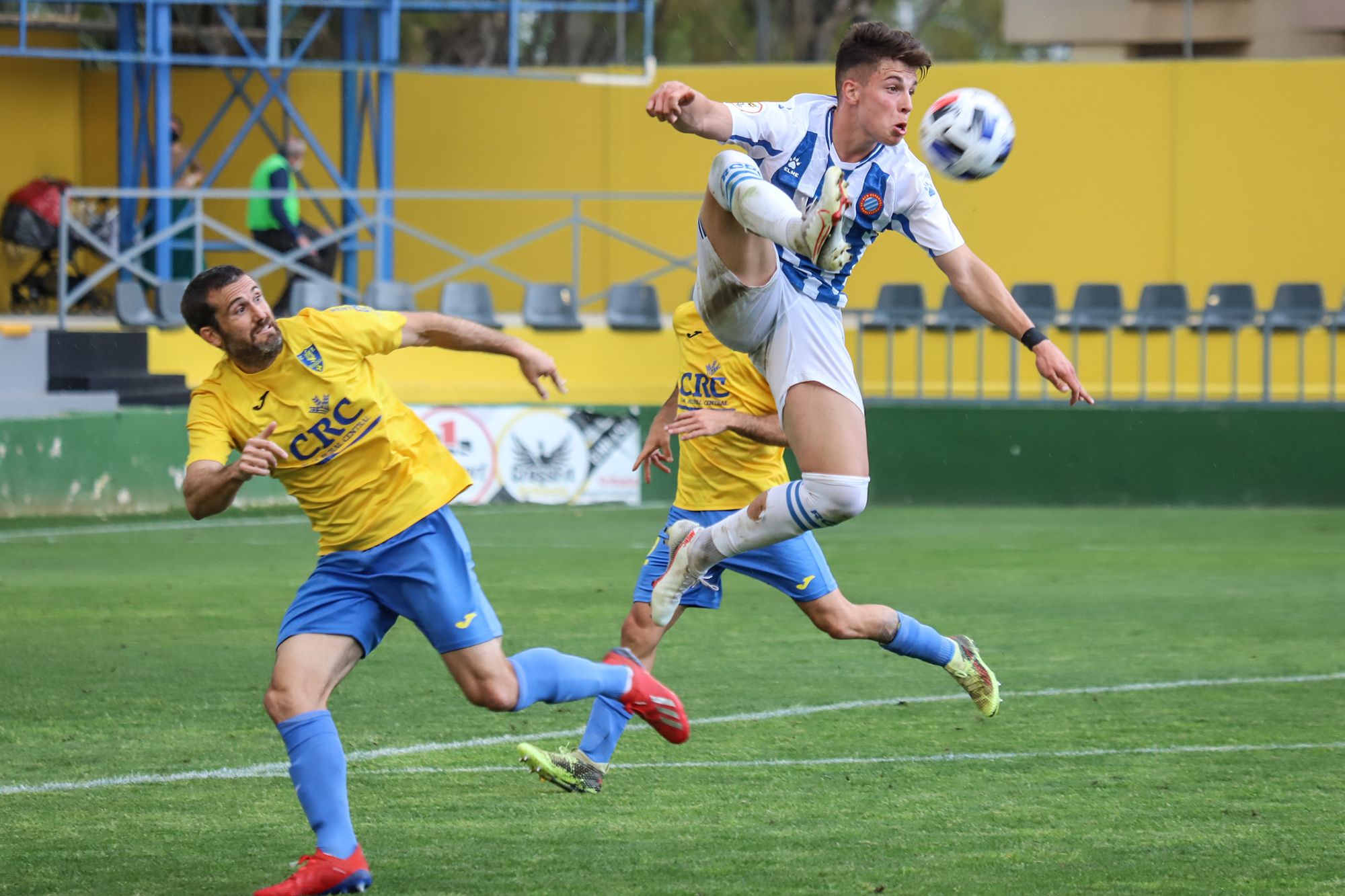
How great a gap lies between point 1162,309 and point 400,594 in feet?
49.0

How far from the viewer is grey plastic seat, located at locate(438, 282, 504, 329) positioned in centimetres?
1836

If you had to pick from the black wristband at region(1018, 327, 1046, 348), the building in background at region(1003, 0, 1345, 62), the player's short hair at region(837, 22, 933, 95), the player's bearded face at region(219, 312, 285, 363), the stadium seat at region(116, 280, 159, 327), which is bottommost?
the player's bearded face at region(219, 312, 285, 363)

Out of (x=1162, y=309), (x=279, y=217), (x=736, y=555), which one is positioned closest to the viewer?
(x=736, y=555)

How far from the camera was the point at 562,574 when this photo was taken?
12273 mm

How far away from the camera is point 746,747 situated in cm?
702

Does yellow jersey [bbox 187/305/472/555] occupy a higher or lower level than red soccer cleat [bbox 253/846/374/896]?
higher

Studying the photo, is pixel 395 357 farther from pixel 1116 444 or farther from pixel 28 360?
pixel 1116 444

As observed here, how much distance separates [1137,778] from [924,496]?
1076cm

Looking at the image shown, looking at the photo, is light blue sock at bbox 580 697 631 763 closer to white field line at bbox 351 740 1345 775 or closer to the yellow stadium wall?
white field line at bbox 351 740 1345 775

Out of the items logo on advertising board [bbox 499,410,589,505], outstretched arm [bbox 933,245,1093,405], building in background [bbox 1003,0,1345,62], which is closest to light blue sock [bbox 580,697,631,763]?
outstretched arm [bbox 933,245,1093,405]

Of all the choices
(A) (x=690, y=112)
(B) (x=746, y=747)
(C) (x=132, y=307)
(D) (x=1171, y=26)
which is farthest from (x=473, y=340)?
(D) (x=1171, y=26)

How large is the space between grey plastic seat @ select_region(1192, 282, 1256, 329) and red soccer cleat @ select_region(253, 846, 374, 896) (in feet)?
50.1

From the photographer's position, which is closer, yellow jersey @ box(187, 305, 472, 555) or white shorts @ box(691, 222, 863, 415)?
yellow jersey @ box(187, 305, 472, 555)

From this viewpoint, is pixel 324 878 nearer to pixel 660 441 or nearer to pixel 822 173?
pixel 660 441
